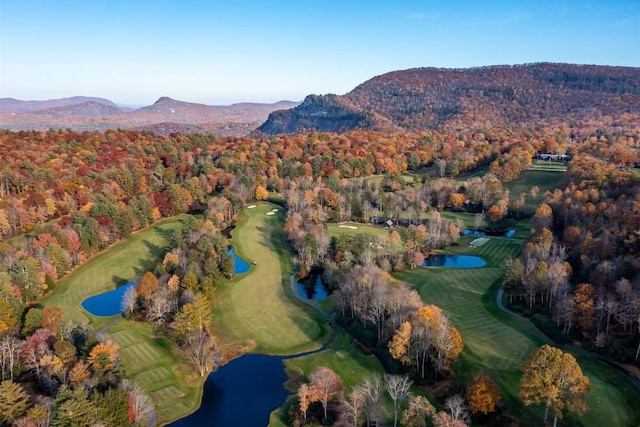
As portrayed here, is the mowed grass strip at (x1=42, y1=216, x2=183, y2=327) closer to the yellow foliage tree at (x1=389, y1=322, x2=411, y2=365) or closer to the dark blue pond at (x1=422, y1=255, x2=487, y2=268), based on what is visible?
the yellow foliage tree at (x1=389, y1=322, x2=411, y2=365)

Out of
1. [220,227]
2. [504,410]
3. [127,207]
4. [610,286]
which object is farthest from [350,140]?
[504,410]

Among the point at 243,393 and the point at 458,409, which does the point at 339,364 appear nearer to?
the point at 243,393

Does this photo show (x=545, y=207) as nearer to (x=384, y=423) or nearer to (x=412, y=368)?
(x=412, y=368)

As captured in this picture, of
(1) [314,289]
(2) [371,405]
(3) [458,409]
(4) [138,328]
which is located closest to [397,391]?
(2) [371,405]

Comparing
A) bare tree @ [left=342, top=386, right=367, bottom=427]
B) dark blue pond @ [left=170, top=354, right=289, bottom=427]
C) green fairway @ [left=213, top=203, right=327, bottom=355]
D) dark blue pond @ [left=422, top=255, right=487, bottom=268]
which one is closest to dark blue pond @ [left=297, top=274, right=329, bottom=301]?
green fairway @ [left=213, top=203, right=327, bottom=355]

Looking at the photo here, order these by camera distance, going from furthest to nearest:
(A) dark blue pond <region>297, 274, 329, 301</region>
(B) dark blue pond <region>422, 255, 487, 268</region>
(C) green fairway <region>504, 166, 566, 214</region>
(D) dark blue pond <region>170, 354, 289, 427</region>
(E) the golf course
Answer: (C) green fairway <region>504, 166, 566, 214</region>
(B) dark blue pond <region>422, 255, 487, 268</region>
(A) dark blue pond <region>297, 274, 329, 301</region>
(E) the golf course
(D) dark blue pond <region>170, 354, 289, 427</region>
